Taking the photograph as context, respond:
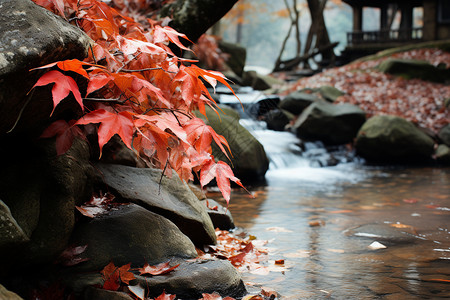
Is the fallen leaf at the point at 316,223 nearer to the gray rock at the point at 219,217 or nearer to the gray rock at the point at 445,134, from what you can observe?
the gray rock at the point at 219,217

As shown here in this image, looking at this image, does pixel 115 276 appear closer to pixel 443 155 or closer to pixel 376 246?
pixel 376 246

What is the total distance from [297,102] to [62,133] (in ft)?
34.2

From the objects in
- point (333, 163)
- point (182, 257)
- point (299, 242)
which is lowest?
point (333, 163)

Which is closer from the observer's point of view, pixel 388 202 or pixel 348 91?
pixel 388 202

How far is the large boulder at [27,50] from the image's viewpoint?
163 cm

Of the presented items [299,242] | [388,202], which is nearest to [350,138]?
[388,202]

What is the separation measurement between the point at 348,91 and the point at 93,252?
1206 cm

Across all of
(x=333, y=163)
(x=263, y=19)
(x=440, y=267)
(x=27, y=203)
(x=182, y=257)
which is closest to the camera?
(x=27, y=203)

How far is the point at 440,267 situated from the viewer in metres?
2.98

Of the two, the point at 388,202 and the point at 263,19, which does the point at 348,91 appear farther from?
the point at 263,19

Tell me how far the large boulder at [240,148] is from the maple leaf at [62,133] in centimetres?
307

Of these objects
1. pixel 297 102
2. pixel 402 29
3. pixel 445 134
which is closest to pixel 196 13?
pixel 445 134

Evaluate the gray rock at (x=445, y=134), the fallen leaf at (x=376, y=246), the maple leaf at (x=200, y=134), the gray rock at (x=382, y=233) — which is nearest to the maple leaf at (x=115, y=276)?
the maple leaf at (x=200, y=134)

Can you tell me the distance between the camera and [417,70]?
1406cm
